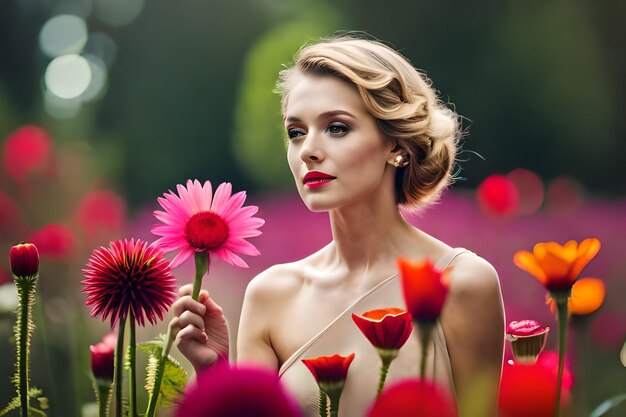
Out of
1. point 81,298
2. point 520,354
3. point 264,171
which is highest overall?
point 264,171

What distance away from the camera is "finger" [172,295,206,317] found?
705mm

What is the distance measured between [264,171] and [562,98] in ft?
1.18

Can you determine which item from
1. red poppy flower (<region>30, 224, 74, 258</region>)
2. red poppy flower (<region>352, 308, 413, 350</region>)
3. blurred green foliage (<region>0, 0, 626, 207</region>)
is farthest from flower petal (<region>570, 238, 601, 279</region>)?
red poppy flower (<region>30, 224, 74, 258</region>)

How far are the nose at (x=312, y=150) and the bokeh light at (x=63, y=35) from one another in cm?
45

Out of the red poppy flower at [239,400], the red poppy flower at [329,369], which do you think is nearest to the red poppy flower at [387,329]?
the red poppy flower at [329,369]

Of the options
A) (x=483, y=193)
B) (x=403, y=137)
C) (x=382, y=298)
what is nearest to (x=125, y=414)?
(x=382, y=298)

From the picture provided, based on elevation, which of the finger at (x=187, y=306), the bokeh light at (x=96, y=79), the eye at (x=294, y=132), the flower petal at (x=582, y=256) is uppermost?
the bokeh light at (x=96, y=79)

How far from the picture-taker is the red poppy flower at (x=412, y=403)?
0.34 metres

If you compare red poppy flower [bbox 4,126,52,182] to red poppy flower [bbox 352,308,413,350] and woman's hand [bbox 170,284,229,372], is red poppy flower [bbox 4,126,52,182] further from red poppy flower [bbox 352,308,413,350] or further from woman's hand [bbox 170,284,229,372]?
red poppy flower [bbox 352,308,413,350]

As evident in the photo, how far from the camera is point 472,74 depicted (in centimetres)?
98

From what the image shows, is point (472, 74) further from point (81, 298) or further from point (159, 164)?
point (81, 298)

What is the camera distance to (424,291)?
0.42 meters

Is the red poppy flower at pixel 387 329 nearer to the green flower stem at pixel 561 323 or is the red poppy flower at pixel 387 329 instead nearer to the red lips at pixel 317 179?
the green flower stem at pixel 561 323

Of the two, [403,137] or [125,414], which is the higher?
[403,137]
